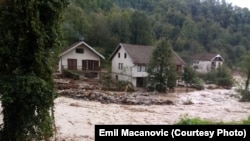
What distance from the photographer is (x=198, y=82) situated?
145ft

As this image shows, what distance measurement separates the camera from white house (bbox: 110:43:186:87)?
40.9 metres

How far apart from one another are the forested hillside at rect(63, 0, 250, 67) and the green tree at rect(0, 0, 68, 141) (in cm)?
1515

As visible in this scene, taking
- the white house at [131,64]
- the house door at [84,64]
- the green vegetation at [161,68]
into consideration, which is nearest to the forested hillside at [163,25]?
the house door at [84,64]

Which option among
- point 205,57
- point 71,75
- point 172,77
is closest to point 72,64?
point 71,75

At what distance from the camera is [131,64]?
41.5 m

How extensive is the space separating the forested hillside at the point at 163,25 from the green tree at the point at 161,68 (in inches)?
Answer: 419

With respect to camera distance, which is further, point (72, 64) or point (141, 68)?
point (72, 64)

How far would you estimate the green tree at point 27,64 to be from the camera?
10109 millimetres

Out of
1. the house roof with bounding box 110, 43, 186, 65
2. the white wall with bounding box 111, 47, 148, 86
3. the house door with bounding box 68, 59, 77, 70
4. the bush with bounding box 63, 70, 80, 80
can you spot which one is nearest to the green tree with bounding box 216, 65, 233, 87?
the house roof with bounding box 110, 43, 186, 65

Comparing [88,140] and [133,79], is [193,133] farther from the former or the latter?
[133,79]

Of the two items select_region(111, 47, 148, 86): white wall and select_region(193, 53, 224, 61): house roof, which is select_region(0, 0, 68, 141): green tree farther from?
select_region(193, 53, 224, 61): house roof

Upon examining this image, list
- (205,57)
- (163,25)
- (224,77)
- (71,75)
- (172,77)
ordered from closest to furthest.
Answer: (172,77) < (71,75) < (224,77) < (205,57) < (163,25)

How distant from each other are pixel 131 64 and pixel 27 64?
3119 centimetres

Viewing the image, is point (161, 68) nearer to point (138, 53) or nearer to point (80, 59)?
point (138, 53)
